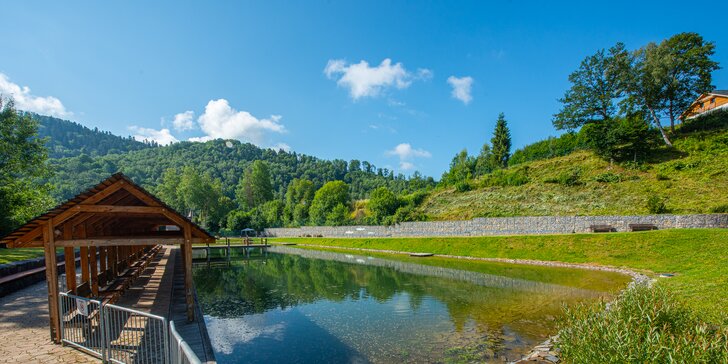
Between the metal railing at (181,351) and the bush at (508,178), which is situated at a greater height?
the bush at (508,178)

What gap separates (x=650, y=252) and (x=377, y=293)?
18.1m

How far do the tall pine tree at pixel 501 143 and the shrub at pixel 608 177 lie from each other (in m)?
24.9

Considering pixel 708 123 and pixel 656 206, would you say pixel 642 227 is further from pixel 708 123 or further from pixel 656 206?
pixel 708 123

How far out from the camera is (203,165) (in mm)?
145500

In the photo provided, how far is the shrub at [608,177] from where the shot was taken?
122 ft

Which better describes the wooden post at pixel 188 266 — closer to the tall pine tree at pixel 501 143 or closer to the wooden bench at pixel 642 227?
the wooden bench at pixel 642 227

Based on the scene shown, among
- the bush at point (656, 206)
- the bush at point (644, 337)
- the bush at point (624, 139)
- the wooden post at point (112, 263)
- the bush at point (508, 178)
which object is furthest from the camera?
the bush at point (508, 178)

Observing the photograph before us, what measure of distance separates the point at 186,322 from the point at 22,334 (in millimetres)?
3822

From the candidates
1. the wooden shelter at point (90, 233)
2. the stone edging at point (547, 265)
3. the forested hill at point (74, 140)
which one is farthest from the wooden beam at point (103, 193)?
the forested hill at point (74, 140)

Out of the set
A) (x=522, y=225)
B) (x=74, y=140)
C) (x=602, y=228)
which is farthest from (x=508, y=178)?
(x=74, y=140)

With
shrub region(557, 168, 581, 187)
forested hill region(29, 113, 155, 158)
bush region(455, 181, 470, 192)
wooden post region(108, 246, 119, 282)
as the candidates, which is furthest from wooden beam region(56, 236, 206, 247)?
forested hill region(29, 113, 155, 158)

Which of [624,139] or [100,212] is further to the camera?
[624,139]

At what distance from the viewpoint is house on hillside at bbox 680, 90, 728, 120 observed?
140ft

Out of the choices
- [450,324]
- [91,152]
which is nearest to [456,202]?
[450,324]
